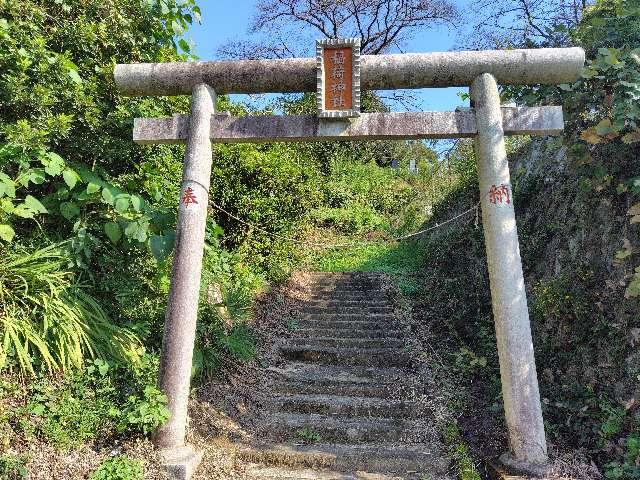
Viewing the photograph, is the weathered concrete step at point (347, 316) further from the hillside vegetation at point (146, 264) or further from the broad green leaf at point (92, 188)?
the broad green leaf at point (92, 188)

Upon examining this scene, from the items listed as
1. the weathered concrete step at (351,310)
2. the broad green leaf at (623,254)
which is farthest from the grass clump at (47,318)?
the broad green leaf at (623,254)

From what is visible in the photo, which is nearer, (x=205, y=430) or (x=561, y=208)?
(x=205, y=430)

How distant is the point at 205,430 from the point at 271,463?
84 centimetres

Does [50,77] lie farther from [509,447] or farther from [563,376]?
[563,376]

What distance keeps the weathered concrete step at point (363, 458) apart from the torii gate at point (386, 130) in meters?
A: 0.70

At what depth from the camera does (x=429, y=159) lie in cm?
1773

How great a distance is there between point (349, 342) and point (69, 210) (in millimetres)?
4173

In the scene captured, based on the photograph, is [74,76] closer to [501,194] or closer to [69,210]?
[69,210]

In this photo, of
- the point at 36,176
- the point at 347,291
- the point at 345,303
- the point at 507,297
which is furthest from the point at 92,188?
the point at 347,291

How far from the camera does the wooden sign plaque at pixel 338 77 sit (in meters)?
4.41

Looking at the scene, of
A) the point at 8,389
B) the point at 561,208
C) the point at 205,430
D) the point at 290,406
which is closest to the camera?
the point at 8,389

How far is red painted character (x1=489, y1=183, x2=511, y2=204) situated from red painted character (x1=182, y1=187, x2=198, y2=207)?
2711 millimetres

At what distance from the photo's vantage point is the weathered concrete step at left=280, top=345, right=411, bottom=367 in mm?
6547

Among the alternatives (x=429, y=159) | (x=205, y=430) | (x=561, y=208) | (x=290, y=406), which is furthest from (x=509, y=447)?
(x=429, y=159)
